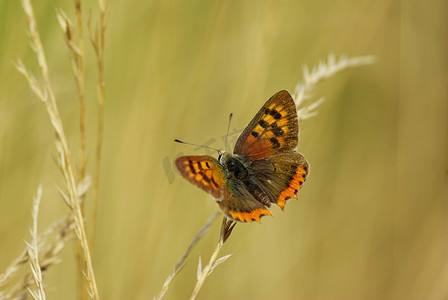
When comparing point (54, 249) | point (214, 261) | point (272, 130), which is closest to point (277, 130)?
point (272, 130)

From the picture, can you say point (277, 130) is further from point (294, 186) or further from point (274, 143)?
point (294, 186)

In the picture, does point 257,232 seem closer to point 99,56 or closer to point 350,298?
point 350,298

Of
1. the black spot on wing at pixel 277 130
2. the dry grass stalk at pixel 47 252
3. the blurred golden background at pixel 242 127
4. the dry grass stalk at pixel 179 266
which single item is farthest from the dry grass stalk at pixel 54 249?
the black spot on wing at pixel 277 130

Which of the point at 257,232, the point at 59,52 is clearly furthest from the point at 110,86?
the point at 257,232

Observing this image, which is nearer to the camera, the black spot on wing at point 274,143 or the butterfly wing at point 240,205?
the butterfly wing at point 240,205

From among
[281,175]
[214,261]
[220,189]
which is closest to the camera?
[214,261]

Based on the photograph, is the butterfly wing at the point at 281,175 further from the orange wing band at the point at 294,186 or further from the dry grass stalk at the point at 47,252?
the dry grass stalk at the point at 47,252

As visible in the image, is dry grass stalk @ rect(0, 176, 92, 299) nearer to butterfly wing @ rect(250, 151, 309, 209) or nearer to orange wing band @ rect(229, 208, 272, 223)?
orange wing band @ rect(229, 208, 272, 223)

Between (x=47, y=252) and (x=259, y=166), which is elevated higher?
(x=47, y=252)
